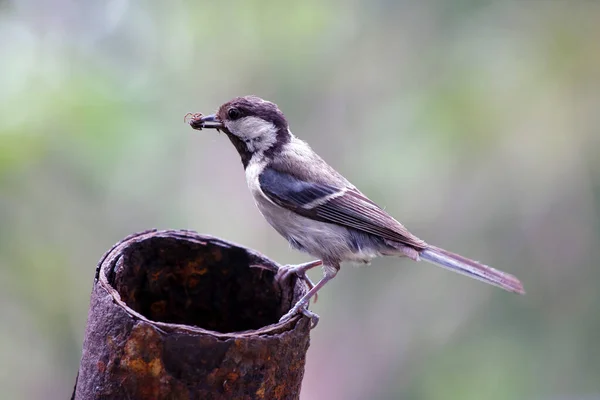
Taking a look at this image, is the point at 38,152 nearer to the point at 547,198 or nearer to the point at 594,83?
the point at 547,198

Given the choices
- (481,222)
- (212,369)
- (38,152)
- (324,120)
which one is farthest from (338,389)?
(212,369)

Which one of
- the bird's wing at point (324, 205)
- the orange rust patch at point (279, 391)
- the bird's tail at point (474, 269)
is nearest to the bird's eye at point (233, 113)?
the bird's wing at point (324, 205)

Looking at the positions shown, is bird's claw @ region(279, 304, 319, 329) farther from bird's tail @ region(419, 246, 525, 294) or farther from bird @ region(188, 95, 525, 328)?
bird's tail @ region(419, 246, 525, 294)

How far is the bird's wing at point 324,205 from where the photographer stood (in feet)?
9.33

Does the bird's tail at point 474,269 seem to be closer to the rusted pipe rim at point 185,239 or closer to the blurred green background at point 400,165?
the rusted pipe rim at point 185,239

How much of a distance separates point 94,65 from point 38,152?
64 cm

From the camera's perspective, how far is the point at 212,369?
1704mm

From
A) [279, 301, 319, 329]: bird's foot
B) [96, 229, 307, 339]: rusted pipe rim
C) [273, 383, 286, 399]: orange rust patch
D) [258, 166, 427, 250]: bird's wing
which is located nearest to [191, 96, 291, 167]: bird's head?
[258, 166, 427, 250]: bird's wing

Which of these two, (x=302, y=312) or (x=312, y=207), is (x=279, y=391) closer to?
(x=302, y=312)

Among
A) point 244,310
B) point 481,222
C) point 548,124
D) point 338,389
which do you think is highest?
point 548,124

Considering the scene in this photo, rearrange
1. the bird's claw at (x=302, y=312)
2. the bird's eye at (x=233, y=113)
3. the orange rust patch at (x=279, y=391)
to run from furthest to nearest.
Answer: the bird's eye at (x=233, y=113) < the bird's claw at (x=302, y=312) < the orange rust patch at (x=279, y=391)

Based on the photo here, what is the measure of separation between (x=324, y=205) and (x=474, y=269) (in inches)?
28.3

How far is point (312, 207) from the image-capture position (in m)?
2.85

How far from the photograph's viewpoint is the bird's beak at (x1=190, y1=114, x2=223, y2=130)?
2.94 m
